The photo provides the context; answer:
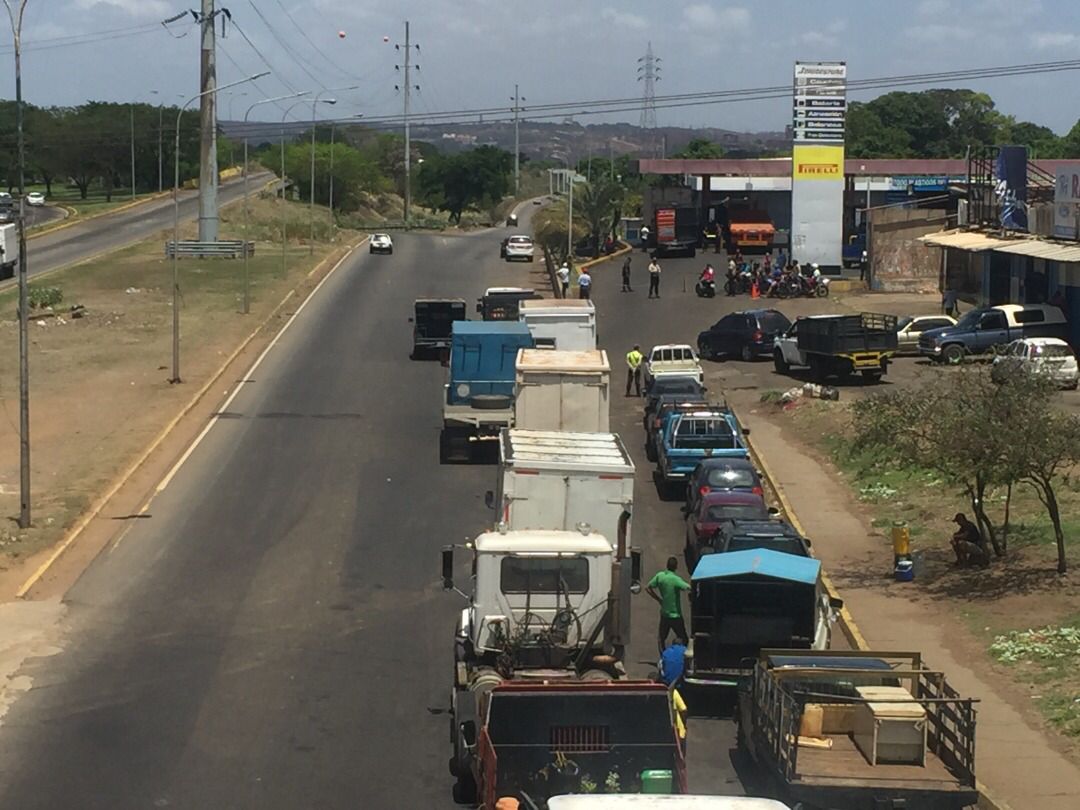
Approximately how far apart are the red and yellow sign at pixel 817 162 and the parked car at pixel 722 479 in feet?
138

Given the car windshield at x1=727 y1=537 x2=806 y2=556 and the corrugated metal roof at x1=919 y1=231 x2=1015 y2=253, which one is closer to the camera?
the car windshield at x1=727 y1=537 x2=806 y2=556

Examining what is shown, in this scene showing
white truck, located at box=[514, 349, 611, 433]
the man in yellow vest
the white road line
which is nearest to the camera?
white truck, located at box=[514, 349, 611, 433]

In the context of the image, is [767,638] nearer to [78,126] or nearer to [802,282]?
[802,282]

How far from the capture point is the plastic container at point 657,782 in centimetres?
1199

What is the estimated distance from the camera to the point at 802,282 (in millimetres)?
62625

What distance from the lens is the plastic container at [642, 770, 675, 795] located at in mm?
11992

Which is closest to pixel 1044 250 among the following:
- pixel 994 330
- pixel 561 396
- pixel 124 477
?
pixel 994 330

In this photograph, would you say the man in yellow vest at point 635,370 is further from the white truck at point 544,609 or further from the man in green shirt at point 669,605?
the white truck at point 544,609

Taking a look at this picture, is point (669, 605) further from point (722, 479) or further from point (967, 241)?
point (967, 241)

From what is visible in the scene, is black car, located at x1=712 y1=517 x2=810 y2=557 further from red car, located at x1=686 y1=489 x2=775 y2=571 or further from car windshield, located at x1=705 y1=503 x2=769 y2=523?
car windshield, located at x1=705 y1=503 x2=769 y2=523

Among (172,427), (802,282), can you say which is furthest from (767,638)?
(802,282)

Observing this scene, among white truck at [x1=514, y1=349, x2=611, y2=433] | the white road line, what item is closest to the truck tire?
white truck at [x1=514, y1=349, x2=611, y2=433]

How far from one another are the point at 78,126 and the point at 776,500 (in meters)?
127

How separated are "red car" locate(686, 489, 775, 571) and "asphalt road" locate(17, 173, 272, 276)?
5767 centimetres
